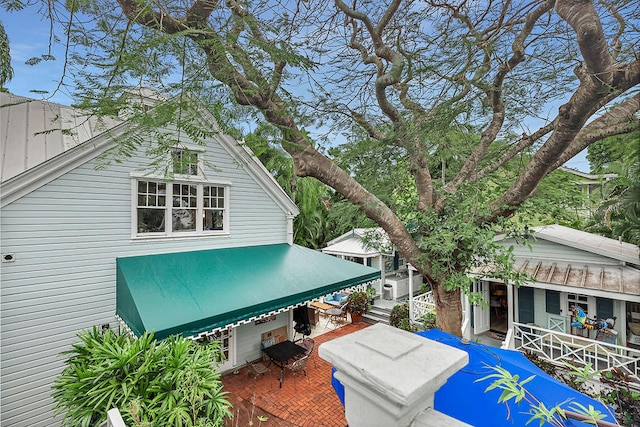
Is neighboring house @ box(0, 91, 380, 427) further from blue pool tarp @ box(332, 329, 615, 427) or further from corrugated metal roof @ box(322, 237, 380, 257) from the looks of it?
corrugated metal roof @ box(322, 237, 380, 257)

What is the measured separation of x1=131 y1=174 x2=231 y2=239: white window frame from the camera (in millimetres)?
7543

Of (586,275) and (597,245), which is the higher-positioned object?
(597,245)

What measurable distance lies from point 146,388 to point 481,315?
1033cm

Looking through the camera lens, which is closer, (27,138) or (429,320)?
(27,138)

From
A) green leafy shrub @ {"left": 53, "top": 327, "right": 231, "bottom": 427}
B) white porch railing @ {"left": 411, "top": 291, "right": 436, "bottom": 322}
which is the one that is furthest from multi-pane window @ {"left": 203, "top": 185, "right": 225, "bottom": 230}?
white porch railing @ {"left": 411, "top": 291, "right": 436, "bottom": 322}

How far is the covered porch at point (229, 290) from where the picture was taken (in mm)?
5793

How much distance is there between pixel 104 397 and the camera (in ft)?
12.8

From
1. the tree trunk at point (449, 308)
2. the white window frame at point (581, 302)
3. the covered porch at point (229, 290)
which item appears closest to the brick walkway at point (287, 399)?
the covered porch at point (229, 290)

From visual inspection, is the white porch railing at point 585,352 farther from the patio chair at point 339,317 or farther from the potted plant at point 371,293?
the patio chair at point 339,317

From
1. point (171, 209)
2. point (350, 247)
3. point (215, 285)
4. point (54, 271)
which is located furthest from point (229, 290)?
point (350, 247)

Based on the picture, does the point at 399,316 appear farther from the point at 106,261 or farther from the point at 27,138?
the point at 27,138

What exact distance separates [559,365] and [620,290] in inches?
96.6

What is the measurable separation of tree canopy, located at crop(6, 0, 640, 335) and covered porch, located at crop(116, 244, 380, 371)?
10.8 feet

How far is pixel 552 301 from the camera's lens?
922cm
